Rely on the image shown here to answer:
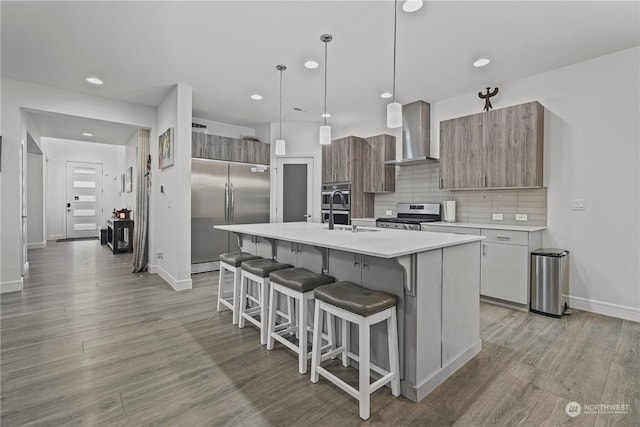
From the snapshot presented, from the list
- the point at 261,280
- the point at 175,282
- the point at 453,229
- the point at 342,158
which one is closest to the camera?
the point at 261,280

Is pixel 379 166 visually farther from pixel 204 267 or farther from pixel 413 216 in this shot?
pixel 204 267

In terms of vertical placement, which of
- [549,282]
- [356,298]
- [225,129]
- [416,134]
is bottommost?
[549,282]

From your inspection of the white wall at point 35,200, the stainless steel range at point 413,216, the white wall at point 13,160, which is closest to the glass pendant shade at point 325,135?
the stainless steel range at point 413,216

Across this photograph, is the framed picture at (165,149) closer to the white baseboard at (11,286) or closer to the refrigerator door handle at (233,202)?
the refrigerator door handle at (233,202)

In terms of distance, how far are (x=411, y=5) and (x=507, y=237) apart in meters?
2.56

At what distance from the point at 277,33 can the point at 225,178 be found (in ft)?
9.94

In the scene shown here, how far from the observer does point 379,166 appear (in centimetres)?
518

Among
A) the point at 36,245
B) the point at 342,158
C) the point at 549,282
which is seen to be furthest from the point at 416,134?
the point at 36,245

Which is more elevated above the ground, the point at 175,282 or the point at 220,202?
the point at 220,202

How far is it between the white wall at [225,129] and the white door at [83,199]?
6330 mm

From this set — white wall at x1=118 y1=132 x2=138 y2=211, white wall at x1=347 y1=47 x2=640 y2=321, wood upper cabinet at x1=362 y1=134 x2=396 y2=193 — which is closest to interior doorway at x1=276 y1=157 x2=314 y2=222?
wood upper cabinet at x1=362 y1=134 x2=396 y2=193

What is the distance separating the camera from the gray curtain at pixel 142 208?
5.04 m

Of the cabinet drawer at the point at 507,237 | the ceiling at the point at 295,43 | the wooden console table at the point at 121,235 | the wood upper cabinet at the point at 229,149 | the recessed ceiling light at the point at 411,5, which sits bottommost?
the wooden console table at the point at 121,235

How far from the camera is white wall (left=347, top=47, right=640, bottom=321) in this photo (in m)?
3.04
